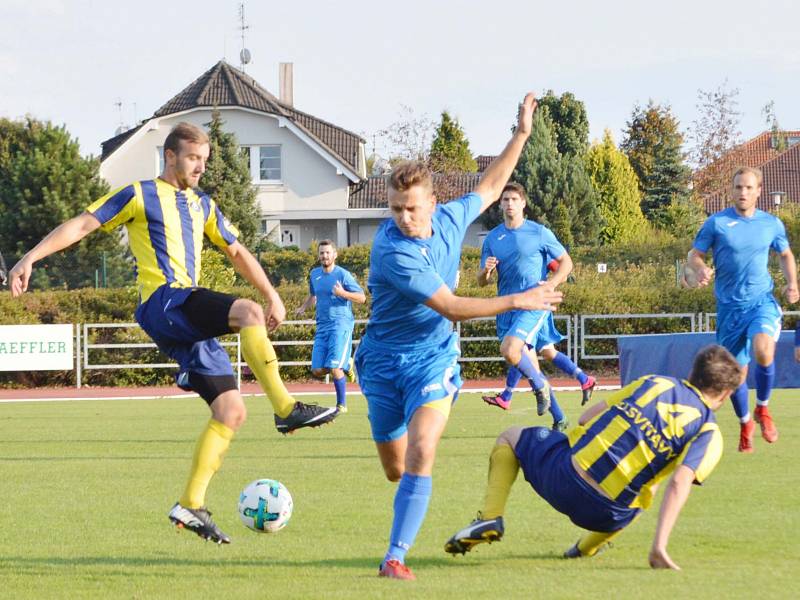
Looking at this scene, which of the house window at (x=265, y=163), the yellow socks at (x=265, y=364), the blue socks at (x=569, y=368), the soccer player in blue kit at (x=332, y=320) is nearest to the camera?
the yellow socks at (x=265, y=364)

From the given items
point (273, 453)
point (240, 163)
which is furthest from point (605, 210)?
point (273, 453)

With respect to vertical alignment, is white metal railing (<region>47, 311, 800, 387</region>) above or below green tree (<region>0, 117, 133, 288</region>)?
below

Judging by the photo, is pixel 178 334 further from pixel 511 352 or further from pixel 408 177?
pixel 511 352

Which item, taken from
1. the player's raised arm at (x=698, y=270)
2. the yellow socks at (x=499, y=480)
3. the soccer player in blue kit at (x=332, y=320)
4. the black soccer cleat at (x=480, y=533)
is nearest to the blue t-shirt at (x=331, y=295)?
the soccer player in blue kit at (x=332, y=320)

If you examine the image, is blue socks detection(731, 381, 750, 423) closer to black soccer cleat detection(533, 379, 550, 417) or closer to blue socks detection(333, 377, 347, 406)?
black soccer cleat detection(533, 379, 550, 417)

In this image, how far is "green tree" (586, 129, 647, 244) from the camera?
52.1m

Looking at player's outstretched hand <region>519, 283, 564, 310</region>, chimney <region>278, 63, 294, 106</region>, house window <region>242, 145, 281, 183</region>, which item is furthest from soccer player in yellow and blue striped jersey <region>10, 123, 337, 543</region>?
chimney <region>278, 63, 294, 106</region>

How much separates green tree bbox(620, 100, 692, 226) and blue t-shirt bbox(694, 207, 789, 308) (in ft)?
134

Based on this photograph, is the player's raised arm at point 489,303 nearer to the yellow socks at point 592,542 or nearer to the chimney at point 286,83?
the yellow socks at point 592,542

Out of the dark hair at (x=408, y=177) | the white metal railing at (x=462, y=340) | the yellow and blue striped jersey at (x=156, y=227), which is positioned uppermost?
the dark hair at (x=408, y=177)

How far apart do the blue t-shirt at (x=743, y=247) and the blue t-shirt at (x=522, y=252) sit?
74.5 inches

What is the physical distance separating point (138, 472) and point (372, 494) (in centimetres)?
257

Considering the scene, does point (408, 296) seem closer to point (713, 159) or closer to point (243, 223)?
point (243, 223)

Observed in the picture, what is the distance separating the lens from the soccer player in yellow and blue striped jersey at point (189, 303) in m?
6.74
